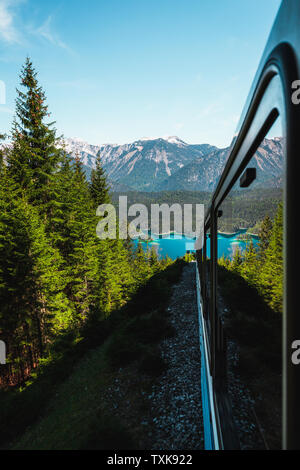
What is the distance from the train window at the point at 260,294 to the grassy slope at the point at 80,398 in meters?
3.81

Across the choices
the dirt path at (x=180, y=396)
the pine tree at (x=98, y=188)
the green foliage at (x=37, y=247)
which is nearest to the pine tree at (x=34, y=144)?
the green foliage at (x=37, y=247)

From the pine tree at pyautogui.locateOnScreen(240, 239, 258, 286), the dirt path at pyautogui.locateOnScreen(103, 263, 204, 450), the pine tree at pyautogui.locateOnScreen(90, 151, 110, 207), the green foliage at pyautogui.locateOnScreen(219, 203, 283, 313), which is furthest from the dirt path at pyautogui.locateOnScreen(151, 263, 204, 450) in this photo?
the pine tree at pyautogui.locateOnScreen(90, 151, 110, 207)

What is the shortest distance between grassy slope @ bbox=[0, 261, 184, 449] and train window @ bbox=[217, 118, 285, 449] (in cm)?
381

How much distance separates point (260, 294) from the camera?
1229 millimetres

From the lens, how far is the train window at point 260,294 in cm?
84

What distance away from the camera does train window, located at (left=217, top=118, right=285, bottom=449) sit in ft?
2.75

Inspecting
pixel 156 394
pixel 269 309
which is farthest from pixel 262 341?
pixel 156 394

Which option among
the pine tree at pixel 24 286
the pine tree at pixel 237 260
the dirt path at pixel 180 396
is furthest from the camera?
the pine tree at pixel 24 286

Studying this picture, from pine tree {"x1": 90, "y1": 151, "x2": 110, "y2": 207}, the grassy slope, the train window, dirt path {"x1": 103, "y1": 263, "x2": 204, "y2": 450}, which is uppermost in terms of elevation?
pine tree {"x1": 90, "y1": 151, "x2": 110, "y2": 207}

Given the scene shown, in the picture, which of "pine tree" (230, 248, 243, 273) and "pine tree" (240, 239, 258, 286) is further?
"pine tree" (230, 248, 243, 273)

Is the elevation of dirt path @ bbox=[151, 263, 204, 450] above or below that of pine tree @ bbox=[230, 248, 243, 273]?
below

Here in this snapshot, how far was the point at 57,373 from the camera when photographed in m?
9.69

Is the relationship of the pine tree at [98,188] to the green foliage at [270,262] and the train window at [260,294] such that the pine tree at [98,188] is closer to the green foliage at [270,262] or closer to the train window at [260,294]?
the train window at [260,294]

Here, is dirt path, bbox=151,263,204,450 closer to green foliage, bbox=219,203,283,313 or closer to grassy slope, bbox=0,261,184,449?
grassy slope, bbox=0,261,184,449
